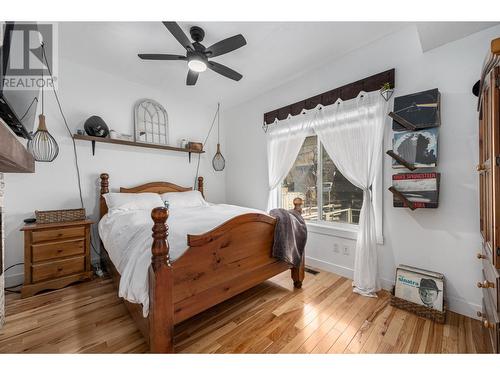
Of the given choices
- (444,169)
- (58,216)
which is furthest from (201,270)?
(444,169)

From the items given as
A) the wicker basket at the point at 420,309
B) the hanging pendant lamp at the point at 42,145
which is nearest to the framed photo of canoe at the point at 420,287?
the wicker basket at the point at 420,309

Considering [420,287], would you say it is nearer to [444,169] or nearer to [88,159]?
[444,169]

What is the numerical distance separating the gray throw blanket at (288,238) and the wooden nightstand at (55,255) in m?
2.12

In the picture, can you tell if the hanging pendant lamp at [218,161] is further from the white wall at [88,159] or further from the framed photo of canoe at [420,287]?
the framed photo of canoe at [420,287]

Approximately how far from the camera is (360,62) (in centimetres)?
226

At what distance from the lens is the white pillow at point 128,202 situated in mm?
2472

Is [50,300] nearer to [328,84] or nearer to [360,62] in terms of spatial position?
[328,84]

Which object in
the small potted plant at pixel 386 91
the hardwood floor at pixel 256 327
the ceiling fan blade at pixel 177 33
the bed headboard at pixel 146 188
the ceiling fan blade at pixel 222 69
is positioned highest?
the ceiling fan blade at pixel 177 33

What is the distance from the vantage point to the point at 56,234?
2.10 meters

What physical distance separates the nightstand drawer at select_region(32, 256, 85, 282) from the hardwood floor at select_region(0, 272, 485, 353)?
7.2 inches
